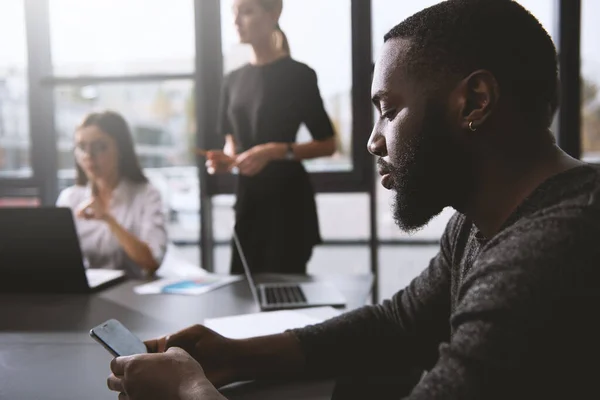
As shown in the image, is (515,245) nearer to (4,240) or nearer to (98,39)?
(4,240)

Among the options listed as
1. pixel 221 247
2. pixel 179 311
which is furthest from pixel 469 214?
pixel 221 247

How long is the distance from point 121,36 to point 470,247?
277cm

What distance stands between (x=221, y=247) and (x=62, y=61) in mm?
1376

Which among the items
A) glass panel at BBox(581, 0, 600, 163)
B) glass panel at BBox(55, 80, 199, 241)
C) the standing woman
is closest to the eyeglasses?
the standing woman

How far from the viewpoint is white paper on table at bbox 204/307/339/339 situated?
3.84ft

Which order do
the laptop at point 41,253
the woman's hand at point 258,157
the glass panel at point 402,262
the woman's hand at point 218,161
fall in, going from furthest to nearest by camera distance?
1. the glass panel at point 402,262
2. the woman's hand at point 258,157
3. the woman's hand at point 218,161
4. the laptop at point 41,253

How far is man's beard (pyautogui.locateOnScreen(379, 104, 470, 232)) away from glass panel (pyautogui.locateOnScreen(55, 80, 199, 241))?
2383 millimetres

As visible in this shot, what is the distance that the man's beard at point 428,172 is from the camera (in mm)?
820

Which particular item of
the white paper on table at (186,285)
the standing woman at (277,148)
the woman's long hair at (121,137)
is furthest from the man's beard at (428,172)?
the woman's long hair at (121,137)

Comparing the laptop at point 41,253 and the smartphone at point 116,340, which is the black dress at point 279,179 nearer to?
the laptop at point 41,253

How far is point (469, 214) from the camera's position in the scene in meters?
0.88

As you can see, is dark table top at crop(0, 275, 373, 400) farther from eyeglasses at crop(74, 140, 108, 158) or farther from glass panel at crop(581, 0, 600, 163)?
glass panel at crop(581, 0, 600, 163)

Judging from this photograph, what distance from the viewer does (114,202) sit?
2391 millimetres

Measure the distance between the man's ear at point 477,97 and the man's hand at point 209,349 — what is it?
1.74 ft
